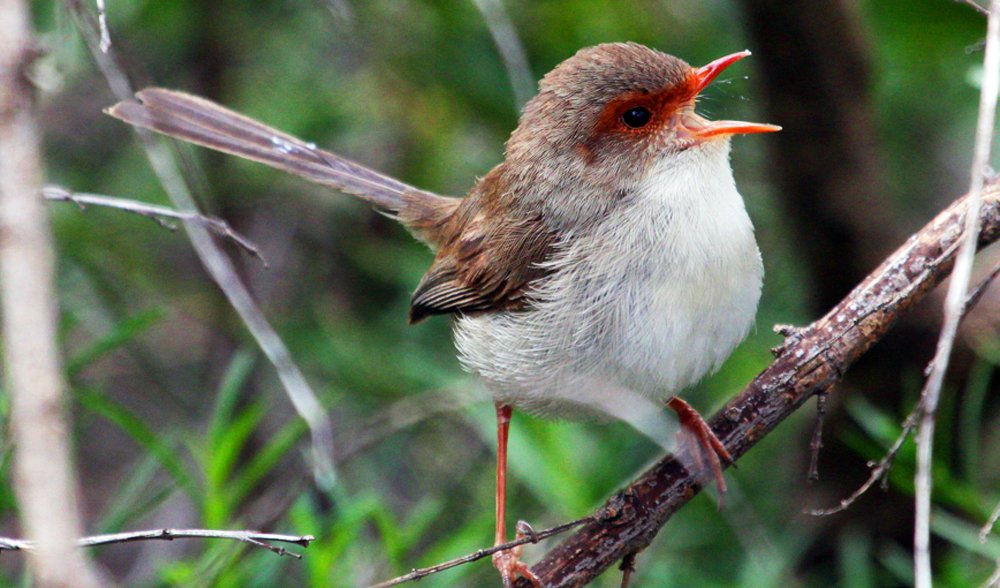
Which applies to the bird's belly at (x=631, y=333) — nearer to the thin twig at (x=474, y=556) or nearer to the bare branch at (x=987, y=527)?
the thin twig at (x=474, y=556)

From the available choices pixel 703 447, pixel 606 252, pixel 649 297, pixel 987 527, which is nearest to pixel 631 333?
pixel 649 297

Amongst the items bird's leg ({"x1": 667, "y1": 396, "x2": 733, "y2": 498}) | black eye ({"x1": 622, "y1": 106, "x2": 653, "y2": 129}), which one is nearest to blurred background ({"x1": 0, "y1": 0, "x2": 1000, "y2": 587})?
black eye ({"x1": 622, "y1": 106, "x2": 653, "y2": 129})

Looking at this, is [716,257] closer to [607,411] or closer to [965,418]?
[607,411]

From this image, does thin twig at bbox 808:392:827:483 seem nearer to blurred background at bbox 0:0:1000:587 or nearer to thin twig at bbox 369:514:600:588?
thin twig at bbox 369:514:600:588

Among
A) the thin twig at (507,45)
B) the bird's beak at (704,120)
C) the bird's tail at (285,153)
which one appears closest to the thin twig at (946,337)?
the bird's beak at (704,120)

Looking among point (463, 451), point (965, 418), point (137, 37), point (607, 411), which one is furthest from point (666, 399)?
point (137, 37)

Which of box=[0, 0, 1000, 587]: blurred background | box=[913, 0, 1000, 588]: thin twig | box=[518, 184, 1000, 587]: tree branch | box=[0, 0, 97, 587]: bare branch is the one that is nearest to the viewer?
box=[0, 0, 97, 587]: bare branch
